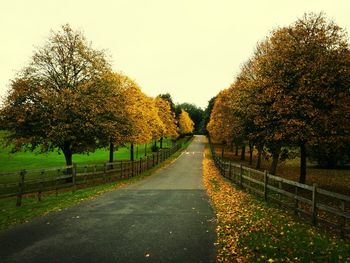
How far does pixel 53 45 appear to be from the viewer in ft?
84.3

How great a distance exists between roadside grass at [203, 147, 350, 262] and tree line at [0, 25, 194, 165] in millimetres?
15151

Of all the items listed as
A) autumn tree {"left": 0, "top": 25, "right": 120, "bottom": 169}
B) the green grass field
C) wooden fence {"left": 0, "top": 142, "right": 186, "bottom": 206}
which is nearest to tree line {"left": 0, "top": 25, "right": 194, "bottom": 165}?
autumn tree {"left": 0, "top": 25, "right": 120, "bottom": 169}

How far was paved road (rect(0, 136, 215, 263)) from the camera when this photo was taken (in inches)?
295

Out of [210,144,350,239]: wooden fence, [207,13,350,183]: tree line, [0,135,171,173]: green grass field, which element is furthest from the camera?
[0,135,171,173]: green grass field

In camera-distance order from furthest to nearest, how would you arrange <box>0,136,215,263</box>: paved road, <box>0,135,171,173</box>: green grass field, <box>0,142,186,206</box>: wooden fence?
1. <box>0,135,171,173</box>: green grass field
2. <box>0,142,186,206</box>: wooden fence
3. <box>0,136,215,263</box>: paved road

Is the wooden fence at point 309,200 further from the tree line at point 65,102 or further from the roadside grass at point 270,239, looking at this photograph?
the tree line at point 65,102

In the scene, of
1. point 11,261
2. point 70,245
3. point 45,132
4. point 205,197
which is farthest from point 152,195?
point 45,132

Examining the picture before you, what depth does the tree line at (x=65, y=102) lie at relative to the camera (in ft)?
75.5

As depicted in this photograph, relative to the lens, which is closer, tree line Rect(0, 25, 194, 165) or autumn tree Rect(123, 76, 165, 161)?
tree line Rect(0, 25, 194, 165)

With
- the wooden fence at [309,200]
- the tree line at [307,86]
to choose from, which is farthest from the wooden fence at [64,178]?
the tree line at [307,86]

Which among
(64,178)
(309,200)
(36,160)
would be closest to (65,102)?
(64,178)

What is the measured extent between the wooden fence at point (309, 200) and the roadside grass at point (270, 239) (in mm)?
422

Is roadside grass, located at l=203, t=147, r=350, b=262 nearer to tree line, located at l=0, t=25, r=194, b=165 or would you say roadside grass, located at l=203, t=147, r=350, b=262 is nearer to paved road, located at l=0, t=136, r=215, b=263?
paved road, located at l=0, t=136, r=215, b=263

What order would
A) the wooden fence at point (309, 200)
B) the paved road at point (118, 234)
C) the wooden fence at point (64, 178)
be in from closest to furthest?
1. the paved road at point (118, 234)
2. the wooden fence at point (309, 200)
3. the wooden fence at point (64, 178)
